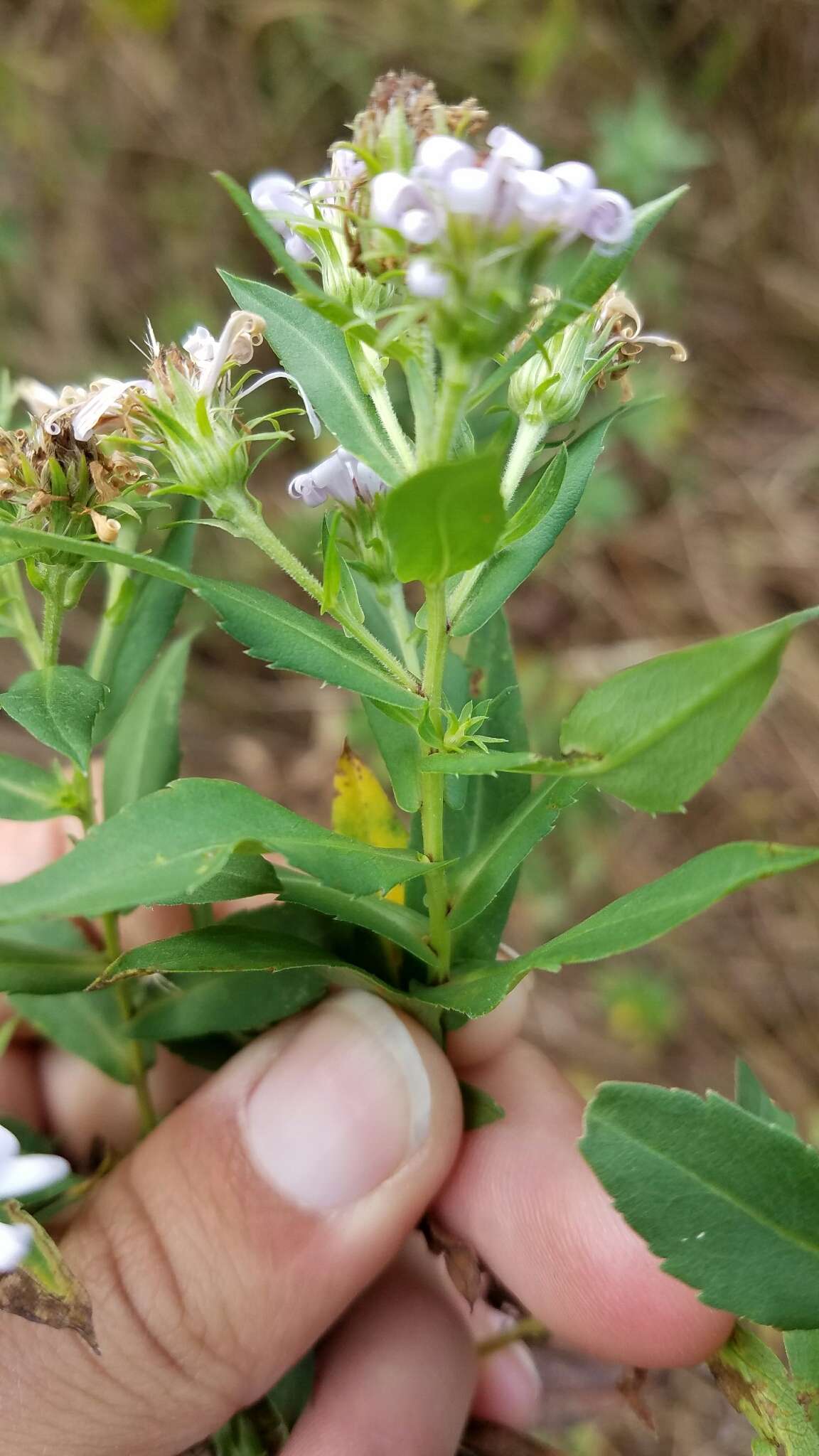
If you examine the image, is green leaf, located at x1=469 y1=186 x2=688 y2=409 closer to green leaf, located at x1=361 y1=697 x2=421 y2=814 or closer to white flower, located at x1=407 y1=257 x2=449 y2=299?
white flower, located at x1=407 y1=257 x2=449 y2=299

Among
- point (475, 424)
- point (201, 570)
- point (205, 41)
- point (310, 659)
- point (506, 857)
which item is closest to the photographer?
point (310, 659)

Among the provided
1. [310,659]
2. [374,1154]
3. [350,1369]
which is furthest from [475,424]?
[350,1369]

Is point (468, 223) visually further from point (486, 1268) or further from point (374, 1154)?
point (486, 1268)

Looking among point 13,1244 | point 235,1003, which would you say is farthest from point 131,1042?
point 13,1244

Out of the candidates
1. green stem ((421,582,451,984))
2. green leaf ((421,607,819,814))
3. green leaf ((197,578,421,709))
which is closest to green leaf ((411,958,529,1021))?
green stem ((421,582,451,984))

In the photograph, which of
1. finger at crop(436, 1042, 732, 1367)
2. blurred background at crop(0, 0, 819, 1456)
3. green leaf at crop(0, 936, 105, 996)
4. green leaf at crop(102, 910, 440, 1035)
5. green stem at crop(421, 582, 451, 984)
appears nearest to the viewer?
green stem at crop(421, 582, 451, 984)

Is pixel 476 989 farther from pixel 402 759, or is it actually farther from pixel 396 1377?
pixel 396 1377
